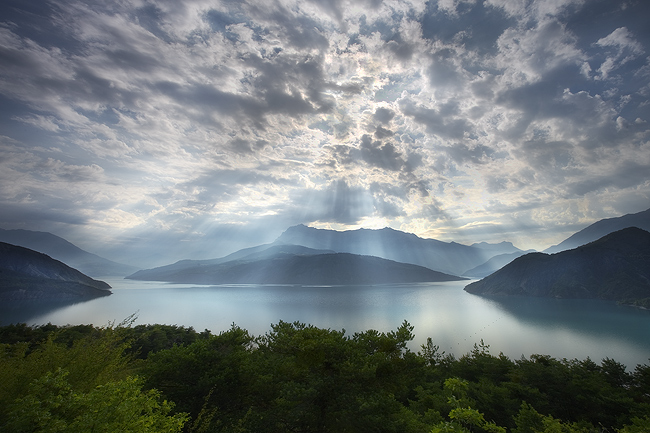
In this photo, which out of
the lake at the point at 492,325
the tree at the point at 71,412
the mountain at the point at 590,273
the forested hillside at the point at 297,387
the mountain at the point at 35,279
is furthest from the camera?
the mountain at the point at 590,273

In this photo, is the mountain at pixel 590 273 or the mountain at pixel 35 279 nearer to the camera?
the mountain at pixel 35 279

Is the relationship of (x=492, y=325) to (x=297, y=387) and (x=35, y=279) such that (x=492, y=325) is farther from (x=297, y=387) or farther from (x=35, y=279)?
(x=35, y=279)

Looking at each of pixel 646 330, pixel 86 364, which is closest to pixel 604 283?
pixel 646 330

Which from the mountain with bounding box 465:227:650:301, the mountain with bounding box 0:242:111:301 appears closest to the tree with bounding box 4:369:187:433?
the mountain with bounding box 0:242:111:301

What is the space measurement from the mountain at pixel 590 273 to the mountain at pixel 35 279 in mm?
198411

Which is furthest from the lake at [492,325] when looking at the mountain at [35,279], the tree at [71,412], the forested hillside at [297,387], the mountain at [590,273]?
the mountain at [590,273]

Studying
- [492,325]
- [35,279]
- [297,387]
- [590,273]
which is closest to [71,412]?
[297,387]

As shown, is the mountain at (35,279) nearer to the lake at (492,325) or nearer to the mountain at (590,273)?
the lake at (492,325)

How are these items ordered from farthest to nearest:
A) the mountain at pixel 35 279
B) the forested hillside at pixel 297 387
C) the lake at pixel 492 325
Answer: the mountain at pixel 35 279
the lake at pixel 492 325
the forested hillside at pixel 297 387

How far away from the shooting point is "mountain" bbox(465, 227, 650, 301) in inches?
4801

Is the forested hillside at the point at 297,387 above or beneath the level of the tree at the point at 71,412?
beneath

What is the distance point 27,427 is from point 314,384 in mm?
8476

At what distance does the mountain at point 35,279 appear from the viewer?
106m

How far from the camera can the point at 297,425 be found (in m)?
11.4
